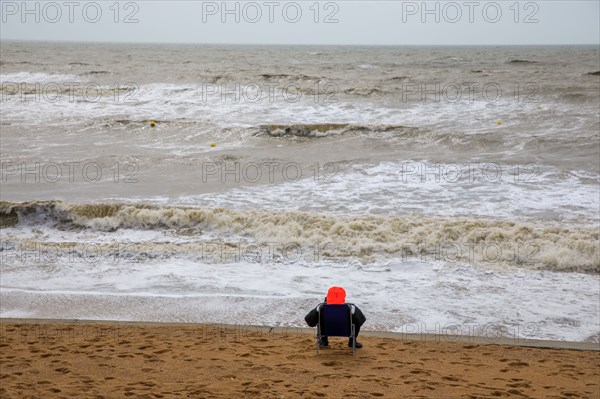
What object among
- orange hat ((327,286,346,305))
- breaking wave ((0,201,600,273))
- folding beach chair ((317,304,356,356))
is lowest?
folding beach chair ((317,304,356,356))

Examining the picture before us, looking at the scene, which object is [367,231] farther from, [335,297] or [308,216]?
[335,297]

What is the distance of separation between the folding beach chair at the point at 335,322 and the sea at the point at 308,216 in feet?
3.60

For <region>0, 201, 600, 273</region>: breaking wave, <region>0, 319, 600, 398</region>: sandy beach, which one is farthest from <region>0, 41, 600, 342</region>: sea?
<region>0, 319, 600, 398</region>: sandy beach

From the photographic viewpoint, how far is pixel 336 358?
18.1 feet

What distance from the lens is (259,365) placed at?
526 centimetres

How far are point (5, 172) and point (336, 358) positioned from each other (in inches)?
480

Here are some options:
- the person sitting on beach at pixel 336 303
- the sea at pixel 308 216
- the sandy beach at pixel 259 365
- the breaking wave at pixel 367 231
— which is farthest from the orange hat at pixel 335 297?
the breaking wave at pixel 367 231

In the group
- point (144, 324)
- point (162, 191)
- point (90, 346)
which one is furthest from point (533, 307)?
point (162, 191)

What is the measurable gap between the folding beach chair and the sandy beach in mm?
203

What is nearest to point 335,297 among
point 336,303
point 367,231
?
point 336,303

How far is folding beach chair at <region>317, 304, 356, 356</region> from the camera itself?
5.58 meters

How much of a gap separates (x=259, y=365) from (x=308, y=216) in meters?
5.78

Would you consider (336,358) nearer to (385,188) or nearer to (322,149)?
(385,188)

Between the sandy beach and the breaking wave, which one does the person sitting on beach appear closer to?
the sandy beach
